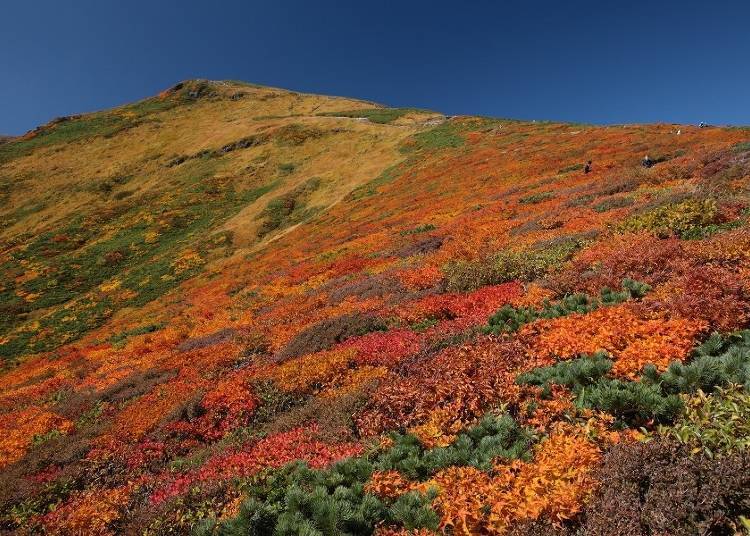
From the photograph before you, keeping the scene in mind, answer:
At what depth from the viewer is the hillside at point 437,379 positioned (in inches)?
276

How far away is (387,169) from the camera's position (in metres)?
69.4

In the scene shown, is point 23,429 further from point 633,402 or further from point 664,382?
point 664,382

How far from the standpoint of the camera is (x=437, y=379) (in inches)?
443

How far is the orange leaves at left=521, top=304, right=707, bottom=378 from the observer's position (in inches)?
368

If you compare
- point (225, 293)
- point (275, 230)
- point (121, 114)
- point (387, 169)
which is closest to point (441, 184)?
point (387, 169)

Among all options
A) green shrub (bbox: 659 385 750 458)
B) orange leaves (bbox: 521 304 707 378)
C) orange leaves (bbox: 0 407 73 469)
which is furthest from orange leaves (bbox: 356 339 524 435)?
Answer: orange leaves (bbox: 0 407 73 469)

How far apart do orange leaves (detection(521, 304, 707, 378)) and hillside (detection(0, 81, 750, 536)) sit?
2.4 inches

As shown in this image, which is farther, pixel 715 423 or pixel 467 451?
pixel 467 451

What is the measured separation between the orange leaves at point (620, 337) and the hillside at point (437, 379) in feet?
0.20

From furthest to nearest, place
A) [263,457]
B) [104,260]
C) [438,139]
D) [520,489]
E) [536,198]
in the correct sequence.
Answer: [438,139] → [104,260] → [536,198] → [263,457] → [520,489]

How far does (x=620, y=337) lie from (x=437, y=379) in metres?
4.25

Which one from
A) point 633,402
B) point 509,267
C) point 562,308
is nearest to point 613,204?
point 509,267

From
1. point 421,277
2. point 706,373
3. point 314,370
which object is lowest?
point 706,373

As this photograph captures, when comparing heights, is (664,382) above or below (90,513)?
above
